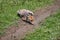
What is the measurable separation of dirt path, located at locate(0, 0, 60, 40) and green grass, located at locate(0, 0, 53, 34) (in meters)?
0.37

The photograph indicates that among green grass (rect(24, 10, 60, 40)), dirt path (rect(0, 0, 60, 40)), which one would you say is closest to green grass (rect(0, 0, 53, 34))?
dirt path (rect(0, 0, 60, 40))

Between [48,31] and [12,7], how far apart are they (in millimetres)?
2994

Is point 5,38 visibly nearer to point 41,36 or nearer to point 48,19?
point 41,36

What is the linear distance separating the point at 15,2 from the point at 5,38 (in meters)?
3.51

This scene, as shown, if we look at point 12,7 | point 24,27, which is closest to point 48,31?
point 24,27

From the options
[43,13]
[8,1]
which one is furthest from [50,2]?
[8,1]

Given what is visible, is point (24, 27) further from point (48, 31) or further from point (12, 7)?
point (12, 7)

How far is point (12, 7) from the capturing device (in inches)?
503

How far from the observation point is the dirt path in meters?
10.4

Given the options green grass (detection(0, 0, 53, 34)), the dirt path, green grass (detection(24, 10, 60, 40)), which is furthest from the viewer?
green grass (detection(0, 0, 53, 34))

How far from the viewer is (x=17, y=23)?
1129 centimetres

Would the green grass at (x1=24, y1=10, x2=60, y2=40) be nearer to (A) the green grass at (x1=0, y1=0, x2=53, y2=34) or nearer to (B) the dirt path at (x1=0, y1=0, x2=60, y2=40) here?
(B) the dirt path at (x1=0, y1=0, x2=60, y2=40)

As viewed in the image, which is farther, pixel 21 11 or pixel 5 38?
pixel 21 11

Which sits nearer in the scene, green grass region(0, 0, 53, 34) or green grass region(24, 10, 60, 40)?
green grass region(24, 10, 60, 40)
